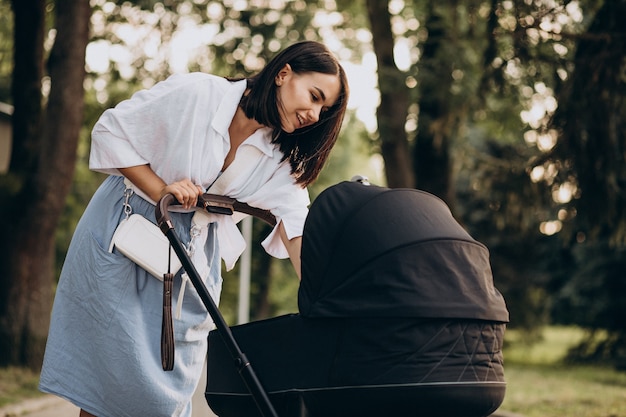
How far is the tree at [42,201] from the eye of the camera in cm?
957

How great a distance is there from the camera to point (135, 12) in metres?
12.7

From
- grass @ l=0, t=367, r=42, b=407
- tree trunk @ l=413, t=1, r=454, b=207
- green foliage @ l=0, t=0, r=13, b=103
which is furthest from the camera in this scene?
green foliage @ l=0, t=0, r=13, b=103

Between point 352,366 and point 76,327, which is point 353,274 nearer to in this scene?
point 352,366

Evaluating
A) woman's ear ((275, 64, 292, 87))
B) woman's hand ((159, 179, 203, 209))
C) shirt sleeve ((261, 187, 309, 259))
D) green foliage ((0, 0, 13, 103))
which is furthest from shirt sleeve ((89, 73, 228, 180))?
green foliage ((0, 0, 13, 103))

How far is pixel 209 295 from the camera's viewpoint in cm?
302

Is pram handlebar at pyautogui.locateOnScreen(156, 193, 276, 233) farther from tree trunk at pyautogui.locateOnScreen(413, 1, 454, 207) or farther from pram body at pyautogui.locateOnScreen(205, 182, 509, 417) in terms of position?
tree trunk at pyautogui.locateOnScreen(413, 1, 454, 207)

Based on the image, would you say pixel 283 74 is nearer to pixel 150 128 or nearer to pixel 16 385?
pixel 150 128

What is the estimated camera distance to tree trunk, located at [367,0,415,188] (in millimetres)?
12297

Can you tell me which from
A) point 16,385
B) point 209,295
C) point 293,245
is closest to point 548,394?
point 16,385

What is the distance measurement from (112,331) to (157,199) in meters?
0.48

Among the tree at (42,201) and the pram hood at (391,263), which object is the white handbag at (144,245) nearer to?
the pram hood at (391,263)

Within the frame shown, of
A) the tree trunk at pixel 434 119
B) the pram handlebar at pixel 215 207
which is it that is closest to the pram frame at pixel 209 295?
the pram handlebar at pixel 215 207

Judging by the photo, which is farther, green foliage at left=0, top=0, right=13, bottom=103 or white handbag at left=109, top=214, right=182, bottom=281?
green foliage at left=0, top=0, right=13, bottom=103

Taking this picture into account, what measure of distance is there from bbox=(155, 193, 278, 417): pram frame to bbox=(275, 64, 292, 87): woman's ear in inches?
18.1
